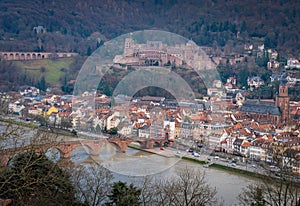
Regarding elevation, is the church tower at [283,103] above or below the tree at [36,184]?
above

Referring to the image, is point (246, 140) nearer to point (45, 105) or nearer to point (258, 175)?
point (258, 175)

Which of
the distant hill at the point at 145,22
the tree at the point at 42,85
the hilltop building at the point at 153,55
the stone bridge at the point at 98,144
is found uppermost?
the distant hill at the point at 145,22

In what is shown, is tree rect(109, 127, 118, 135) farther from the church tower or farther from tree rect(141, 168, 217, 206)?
tree rect(141, 168, 217, 206)

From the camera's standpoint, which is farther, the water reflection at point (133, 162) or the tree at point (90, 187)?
the water reflection at point (133, 162)

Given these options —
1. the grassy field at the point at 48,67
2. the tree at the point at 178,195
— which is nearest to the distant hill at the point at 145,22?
the grassy field at the point at 48,67

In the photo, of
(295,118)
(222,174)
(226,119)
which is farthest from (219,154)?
(295,118)

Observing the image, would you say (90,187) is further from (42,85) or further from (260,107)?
(42,85)

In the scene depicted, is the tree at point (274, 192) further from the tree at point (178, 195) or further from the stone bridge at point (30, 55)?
the stone bridge at point (30, 55)
